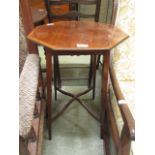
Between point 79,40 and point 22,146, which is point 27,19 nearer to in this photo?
point 79,40

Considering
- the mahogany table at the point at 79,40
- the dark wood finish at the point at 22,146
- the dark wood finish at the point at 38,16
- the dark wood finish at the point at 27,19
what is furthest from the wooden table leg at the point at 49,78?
the dark wood finish at the point at 38,16

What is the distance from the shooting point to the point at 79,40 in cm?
137

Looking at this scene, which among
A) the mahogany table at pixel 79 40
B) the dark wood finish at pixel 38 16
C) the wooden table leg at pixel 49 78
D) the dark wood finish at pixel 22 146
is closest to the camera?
the dark wood finish at pixel 22 146

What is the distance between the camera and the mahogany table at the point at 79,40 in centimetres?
129

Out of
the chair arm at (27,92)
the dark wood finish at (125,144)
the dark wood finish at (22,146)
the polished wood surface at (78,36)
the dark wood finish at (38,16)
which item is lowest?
the dark wood finish at (125,144)

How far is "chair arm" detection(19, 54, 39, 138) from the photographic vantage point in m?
0.90

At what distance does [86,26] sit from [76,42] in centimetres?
35

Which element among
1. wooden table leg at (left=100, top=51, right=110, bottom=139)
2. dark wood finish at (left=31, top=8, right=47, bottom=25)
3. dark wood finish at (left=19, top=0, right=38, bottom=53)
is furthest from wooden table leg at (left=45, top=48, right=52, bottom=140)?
dark wood finish at (left=31, top=8, right=47, bottom=25)

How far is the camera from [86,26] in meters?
1.64

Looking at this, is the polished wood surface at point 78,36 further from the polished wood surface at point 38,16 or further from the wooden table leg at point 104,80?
the polished wood surface at point 38,16

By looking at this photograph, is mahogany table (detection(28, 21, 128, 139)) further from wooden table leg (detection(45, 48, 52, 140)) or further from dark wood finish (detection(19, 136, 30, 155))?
dark wood finish (detection(19, 136, 30, 155))

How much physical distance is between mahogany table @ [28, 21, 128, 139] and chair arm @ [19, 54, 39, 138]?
0.40 feet

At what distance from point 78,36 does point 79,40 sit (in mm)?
75
